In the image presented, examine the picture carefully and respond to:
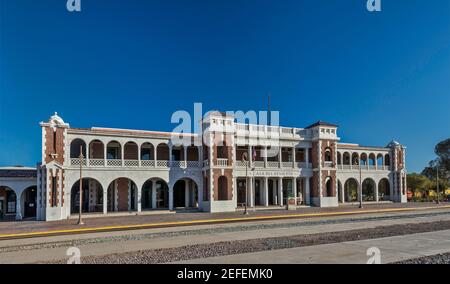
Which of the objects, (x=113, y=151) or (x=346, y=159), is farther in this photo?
(x=346, y=159)

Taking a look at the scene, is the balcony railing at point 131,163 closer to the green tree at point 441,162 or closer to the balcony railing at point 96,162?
the balcony railing at point 96,162

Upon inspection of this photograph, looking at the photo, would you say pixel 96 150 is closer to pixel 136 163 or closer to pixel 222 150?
pixel 136 163

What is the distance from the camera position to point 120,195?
31.3 metres

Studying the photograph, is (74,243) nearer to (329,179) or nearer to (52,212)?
(52,212)

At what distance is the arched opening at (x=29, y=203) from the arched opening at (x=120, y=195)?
655 cm

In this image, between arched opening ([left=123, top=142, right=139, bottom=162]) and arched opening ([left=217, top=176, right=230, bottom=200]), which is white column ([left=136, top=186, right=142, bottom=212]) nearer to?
arched opening ([left=123, top=142, right=139, bottom=162])

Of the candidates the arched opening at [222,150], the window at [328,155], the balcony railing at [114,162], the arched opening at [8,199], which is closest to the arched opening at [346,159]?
the window at [328,155]

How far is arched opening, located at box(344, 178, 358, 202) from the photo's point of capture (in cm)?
4715

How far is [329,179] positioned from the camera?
3791cm

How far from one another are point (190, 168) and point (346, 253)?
23.8m

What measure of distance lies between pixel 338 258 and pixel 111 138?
2438 centimetres

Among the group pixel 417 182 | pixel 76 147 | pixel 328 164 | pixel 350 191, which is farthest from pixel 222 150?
pixel 417 182

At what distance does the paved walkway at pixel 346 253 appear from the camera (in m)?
8.62

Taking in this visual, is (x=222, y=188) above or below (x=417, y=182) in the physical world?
above
